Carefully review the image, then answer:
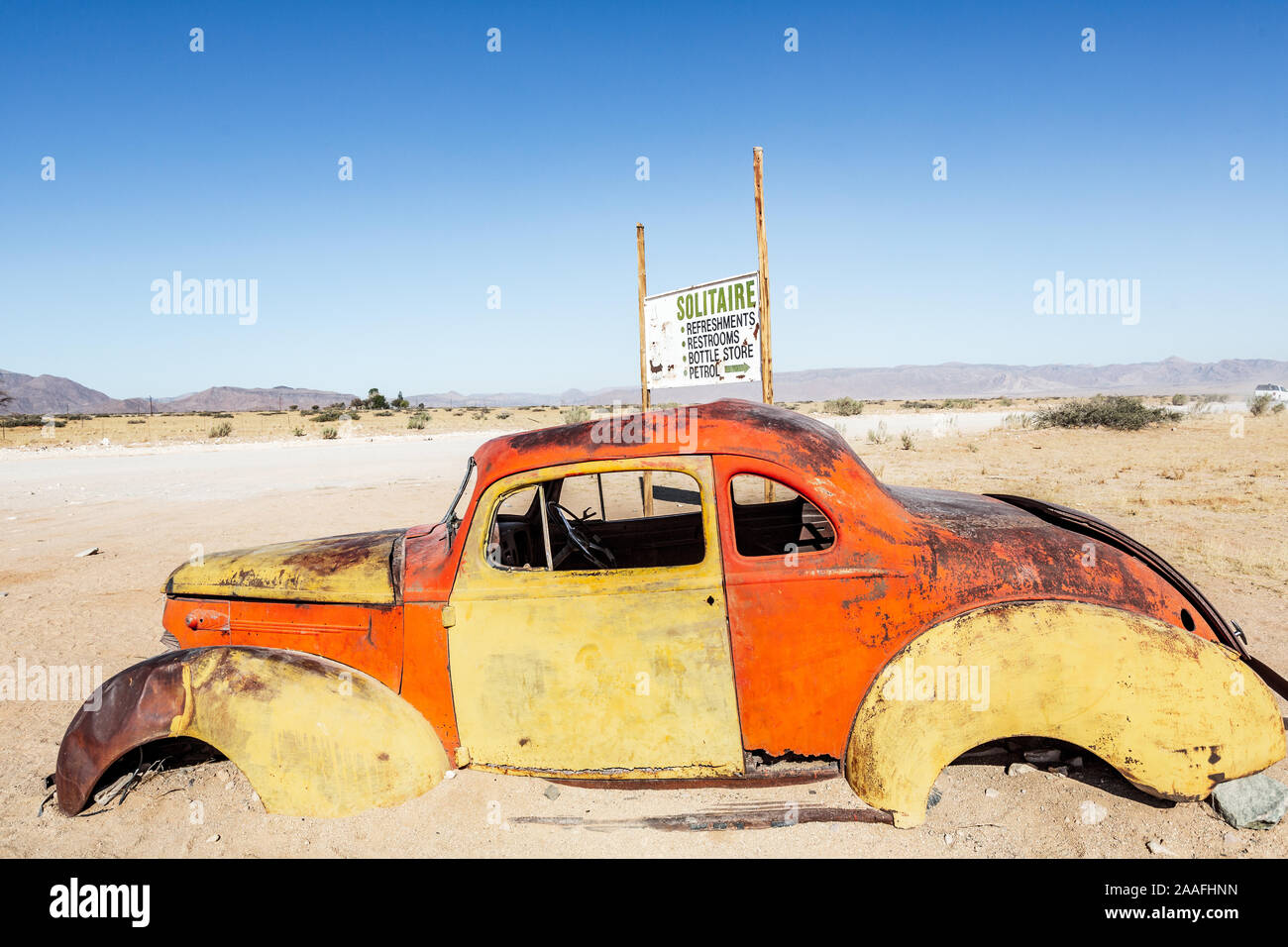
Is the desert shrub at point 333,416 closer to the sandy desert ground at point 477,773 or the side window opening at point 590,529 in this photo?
the sandy desert ground at point 477,773

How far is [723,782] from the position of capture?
2820 millimetres

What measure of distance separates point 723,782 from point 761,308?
230 inches

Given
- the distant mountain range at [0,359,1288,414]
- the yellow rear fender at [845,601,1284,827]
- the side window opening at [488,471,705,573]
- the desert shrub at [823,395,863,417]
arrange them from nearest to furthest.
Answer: the yellow rear fender at [845,601,1284,827] → the side window opening at [488,471,705,573] → the desert shrub at [823,395,863,417] → the distant mountain range at [0,359,1288,414]

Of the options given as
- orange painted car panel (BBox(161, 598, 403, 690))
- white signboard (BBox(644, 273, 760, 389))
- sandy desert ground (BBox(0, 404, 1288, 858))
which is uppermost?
white signboard (BBox(644, 273, 760, 389))

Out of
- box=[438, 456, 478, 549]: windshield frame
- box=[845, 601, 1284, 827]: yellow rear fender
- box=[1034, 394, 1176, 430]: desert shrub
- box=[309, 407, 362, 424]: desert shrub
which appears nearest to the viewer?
box=[845, 601, 1284, 827]: yellow rear fender

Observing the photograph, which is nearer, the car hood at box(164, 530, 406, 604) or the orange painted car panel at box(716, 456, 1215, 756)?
the orange painted car panel at box(716, 456, 1215, 756)

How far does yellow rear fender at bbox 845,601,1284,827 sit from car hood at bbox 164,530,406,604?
2264 millimetres

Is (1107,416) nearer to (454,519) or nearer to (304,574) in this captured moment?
(454,519)

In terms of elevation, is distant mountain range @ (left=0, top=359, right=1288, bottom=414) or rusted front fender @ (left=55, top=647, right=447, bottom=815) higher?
distant mountain range @ (left=0, top=359, right=1288, bottom=414)

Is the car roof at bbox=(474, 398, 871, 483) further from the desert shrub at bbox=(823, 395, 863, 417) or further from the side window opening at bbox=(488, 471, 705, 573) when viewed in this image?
the desert shrub at bbox=(823, 395, 863, 417)

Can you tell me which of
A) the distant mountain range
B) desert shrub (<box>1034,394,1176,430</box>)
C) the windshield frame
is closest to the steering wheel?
the windshield frame

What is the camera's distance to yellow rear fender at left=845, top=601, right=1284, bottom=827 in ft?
8.65

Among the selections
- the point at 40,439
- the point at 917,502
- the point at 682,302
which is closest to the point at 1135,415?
the point at 682,302
